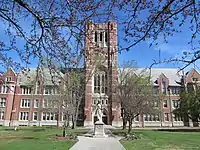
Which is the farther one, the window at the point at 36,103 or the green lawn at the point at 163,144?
the window at the point at 36,103

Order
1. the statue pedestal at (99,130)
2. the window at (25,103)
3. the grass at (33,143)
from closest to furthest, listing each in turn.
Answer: the grass at (33,143) → the statue pedestal at (99,130) → the window at (25,103)

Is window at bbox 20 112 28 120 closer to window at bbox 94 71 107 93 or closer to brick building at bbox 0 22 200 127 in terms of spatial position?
brick building at bbox 0 22 200 127

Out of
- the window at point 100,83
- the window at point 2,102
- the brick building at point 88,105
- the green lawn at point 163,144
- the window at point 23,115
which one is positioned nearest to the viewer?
the green lawn at point 163,144

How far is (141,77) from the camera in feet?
99.0

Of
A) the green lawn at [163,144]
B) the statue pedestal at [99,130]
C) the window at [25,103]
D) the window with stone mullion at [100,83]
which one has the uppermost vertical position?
the window with stone mullion at [100,83]

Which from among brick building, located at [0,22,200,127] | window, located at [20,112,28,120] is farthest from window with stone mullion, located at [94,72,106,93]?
window, located at [20,112,28,120]

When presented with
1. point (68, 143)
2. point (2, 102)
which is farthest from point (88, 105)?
point (68, 143)

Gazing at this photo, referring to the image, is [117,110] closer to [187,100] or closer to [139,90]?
[187,100]

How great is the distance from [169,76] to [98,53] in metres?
60.5

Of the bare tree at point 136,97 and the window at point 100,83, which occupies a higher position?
the window at point 100,83

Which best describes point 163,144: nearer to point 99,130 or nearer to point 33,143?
point 99,130

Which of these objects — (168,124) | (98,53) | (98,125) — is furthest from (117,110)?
(98,53)

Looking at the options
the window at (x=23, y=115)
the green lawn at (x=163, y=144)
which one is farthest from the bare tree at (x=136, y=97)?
the window at (x=23, y=115)

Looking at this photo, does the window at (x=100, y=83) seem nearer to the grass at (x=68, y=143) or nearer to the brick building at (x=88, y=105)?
the brick building at (x=88, y=105)
